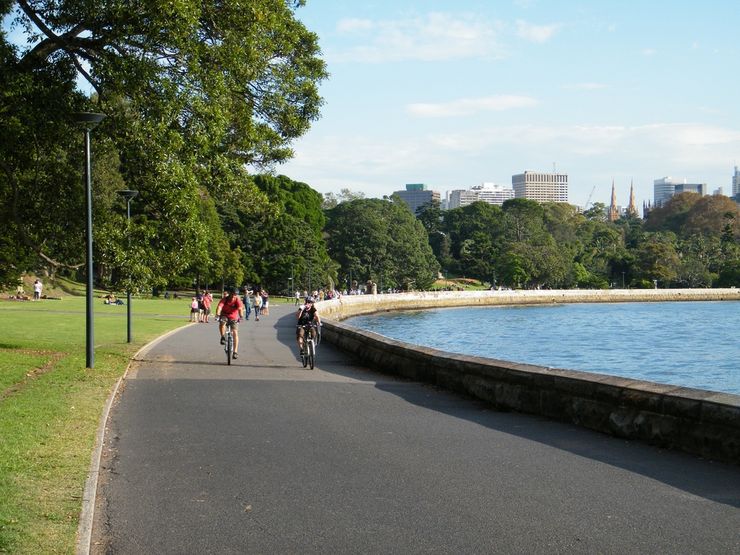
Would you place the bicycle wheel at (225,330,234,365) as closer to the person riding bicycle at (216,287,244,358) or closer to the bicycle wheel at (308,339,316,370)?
the person riding bicycle at (216,287,244,358)

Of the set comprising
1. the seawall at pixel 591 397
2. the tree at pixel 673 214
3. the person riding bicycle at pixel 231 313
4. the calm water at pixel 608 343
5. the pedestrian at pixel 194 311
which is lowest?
the calm water at pixel 608 343

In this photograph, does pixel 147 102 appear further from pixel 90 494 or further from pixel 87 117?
pixel 90 494

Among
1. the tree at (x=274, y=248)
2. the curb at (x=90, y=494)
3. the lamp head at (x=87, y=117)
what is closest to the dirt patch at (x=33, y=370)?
the curb at (x=90, y=494)

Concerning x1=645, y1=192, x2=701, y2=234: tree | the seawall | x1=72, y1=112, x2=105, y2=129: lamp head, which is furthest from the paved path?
x1=645, y1=192, x2=701, y2=234: tree

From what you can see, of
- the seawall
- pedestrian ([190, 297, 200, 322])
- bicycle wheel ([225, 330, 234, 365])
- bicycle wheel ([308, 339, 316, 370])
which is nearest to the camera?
the seawall

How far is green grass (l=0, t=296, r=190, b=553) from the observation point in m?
5.44

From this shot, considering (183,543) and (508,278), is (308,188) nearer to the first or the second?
(508,278)

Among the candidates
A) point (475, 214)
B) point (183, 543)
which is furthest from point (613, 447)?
point (475, 214)

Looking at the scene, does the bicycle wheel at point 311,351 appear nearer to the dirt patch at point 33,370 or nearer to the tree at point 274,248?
the dirt patch at point 33,370

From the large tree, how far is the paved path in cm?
730

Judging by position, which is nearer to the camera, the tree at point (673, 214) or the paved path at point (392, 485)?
the paved path at point (392, 485)

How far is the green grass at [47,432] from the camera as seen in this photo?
5.44 metres

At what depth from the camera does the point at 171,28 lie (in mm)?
15594

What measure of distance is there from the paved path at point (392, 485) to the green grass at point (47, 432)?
31 cm
